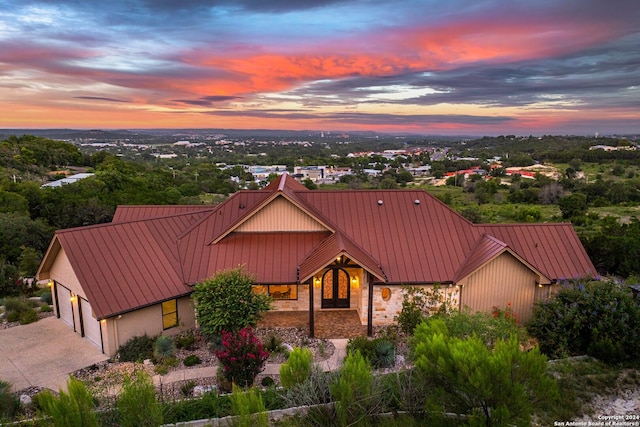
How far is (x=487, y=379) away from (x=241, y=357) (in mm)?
6642

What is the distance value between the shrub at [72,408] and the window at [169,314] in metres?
8.06

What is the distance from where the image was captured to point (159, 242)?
694 inches

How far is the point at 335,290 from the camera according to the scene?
18719 mm

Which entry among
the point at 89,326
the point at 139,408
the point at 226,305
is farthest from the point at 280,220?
the point at 139,408

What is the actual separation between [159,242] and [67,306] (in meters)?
4.35

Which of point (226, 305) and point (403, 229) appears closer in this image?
point (226, 305)

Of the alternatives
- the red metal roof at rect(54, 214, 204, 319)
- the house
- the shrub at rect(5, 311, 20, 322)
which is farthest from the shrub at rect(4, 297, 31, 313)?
the red metal roof at rect(54, 214, 204, 319)

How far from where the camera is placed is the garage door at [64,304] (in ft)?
55.1

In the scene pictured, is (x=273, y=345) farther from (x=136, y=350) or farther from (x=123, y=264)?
(x=123, y=264)

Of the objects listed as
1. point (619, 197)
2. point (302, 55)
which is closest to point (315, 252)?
point (302, 55)

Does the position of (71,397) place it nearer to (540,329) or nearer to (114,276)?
(114,276)

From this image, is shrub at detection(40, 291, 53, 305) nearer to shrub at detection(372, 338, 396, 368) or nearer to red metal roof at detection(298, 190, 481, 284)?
red metal roof at detection(298, 190, 481, 284)

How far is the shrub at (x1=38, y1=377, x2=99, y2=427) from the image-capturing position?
24.7 feet

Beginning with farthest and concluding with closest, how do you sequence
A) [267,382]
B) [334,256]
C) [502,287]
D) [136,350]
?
[502,287], [334,256], [136,350], [267,382]
